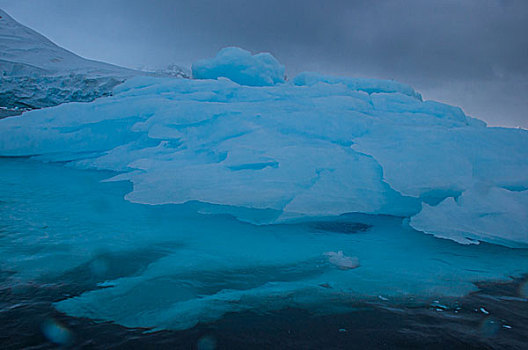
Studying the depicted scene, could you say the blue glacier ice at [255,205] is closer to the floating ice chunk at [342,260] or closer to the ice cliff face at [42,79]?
the floating ice chunk at [342,260]

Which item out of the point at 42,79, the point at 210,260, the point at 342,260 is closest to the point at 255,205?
the point at 210,260

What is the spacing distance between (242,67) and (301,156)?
18.0ft

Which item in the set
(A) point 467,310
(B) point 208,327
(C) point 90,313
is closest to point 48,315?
(C) point 90,313

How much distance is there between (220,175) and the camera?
12.1 feet

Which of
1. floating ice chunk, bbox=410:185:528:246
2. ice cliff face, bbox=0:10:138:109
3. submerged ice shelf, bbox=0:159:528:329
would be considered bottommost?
submerged ice shelf, bbox=0:159:528:329

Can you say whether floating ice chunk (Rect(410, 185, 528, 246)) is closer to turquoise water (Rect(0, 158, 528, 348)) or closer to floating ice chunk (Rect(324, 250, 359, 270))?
turquoise water (Rect(0, 158, 528, 348))

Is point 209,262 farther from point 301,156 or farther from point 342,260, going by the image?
point 301,156

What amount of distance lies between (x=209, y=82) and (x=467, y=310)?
584 centimetres

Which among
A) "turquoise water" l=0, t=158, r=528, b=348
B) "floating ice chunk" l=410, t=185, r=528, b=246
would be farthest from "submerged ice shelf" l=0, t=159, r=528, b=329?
"floating ice chunk" l=410, t=185, r=528, b=246

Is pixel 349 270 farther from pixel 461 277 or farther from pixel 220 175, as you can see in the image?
pixel 220 175

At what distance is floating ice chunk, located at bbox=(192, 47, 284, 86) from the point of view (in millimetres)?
8242

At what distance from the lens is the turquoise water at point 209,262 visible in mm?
1693

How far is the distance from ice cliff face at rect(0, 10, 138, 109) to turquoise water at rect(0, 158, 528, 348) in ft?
49.1

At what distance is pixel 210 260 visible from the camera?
230 cm
